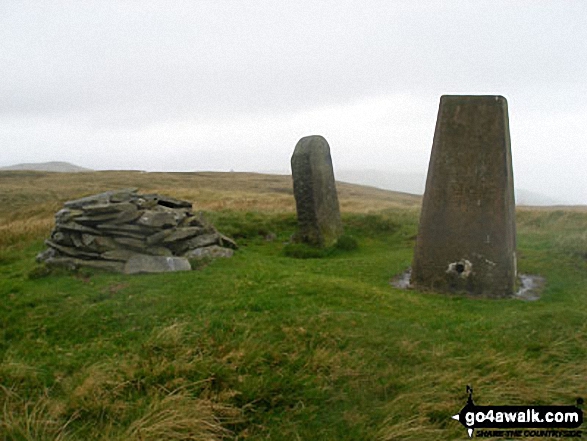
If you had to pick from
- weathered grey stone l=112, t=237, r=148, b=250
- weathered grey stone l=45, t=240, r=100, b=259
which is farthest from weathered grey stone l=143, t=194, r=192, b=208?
weathered grey stone l=45, t=240, r=100, b=259

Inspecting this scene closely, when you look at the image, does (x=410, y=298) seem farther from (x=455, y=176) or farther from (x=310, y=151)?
(x=310, y=151)

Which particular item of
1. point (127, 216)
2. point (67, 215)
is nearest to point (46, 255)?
point (67, 215)

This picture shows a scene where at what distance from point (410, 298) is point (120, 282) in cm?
565

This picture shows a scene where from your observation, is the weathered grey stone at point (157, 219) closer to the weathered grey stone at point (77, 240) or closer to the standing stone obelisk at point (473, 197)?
the weathered grey stone at point (77, 240)

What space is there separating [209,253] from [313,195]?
4369 millimetres

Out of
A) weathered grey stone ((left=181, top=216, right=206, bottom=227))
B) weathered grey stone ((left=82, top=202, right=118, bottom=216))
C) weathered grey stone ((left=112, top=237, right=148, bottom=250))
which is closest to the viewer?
weathered grey stone ((left=112, top=237, right=148, bottom=250))

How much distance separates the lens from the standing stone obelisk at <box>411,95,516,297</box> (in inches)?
377

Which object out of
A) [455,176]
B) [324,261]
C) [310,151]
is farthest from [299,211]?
[455,176]

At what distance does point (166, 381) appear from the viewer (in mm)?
5555

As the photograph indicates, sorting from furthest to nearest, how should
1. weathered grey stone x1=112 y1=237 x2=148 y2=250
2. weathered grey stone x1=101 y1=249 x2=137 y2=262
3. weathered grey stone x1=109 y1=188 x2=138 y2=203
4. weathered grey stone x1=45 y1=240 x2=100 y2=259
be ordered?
weathered grey stone x1=109 y1=188 x2=138 y2=203, weathered grey stone x1=112 y1=237 x2=148 y2=250, weathered grey stone x1=45 y1=240 x2=100 y2=259, weathered grey stone x1=101 y1=249 x2=137 y2=262

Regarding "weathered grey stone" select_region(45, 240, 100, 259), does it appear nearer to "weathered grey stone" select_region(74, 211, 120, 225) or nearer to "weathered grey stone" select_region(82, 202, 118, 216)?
"weathered grey stone" select_region(74, 211, 120, 225)

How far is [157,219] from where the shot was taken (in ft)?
39.6

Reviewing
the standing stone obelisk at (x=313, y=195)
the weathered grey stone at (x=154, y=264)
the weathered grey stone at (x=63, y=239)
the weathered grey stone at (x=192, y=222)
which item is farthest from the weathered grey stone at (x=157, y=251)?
the standing stone obelisk at (x=313, y=195)

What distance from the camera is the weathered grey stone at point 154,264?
1079 cm
